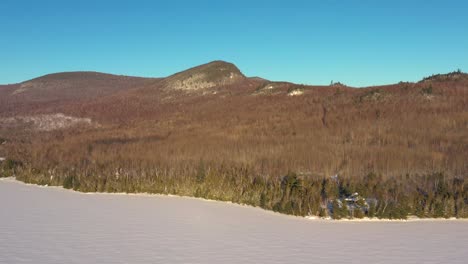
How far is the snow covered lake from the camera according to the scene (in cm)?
614

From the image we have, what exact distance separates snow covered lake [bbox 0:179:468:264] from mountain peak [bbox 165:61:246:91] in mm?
51620

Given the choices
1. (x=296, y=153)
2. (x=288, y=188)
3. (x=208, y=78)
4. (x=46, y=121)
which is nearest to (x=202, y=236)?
(x=288, y=188)

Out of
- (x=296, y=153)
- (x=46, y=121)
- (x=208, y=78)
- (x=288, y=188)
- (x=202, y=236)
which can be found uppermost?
(x=208, y=78)

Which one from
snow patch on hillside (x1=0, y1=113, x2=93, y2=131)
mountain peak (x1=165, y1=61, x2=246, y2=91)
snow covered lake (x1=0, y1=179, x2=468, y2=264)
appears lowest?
snow covered lake (x1=0, y1=179, x2=468, y2=264)

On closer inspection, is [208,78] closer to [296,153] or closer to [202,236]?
[296,153]

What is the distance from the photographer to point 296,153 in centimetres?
1551

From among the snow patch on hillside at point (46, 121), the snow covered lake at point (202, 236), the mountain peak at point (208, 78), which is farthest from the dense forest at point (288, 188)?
the mountain peak at point (208, 78)

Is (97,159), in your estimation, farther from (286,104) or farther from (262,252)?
(286,104)

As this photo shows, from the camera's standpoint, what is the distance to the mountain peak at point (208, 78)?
63806 mm

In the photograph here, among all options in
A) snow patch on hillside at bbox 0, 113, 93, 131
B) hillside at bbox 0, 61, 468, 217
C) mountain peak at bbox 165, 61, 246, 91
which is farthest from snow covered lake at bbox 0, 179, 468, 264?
mountain peak at bbox 165, 61, 246, 91

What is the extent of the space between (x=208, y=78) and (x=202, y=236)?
60490 millimetres

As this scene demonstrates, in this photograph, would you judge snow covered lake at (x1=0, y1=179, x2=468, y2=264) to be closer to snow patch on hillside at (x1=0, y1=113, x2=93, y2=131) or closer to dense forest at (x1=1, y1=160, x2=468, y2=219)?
dense forest at (x1=1, y1=160, x2=468, y2=219)

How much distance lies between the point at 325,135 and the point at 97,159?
10.6 m

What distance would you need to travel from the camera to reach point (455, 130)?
60.2ft
